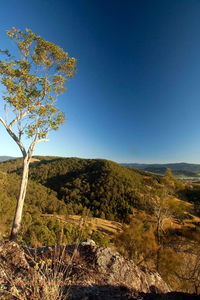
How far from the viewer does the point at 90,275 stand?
2844mm

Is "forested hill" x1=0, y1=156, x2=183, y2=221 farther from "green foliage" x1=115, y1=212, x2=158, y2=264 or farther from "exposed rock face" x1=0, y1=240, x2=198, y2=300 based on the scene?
"exposed rock face" x1=0, y1=240, x2=198, y2=300

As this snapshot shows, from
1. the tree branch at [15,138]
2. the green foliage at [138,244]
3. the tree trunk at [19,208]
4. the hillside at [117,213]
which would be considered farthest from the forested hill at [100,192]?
the tree branch at [15,138]

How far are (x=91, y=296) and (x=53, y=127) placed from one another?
8.34 metres

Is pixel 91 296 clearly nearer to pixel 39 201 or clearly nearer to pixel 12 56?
pixel 12 56

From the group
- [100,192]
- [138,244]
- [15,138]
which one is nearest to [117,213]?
[100,192]

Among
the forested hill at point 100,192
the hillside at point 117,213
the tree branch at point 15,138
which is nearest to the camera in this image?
the tree branch at point 15,138

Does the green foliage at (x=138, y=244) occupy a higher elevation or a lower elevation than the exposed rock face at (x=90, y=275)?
lower

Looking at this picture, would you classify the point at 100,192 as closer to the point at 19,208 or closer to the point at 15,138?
the point at 19,208

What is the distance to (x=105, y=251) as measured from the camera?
12.6 feet

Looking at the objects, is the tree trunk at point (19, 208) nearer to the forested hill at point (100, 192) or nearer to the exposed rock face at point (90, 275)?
the exposed rock face at point (90, 275)

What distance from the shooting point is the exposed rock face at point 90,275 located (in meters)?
2.21

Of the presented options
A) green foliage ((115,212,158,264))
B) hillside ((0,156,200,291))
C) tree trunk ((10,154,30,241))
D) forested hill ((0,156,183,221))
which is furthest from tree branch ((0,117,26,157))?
forested hill ((0,156,183,221))

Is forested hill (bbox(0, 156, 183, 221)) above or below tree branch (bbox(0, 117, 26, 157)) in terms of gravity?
below

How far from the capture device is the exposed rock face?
2.21m
